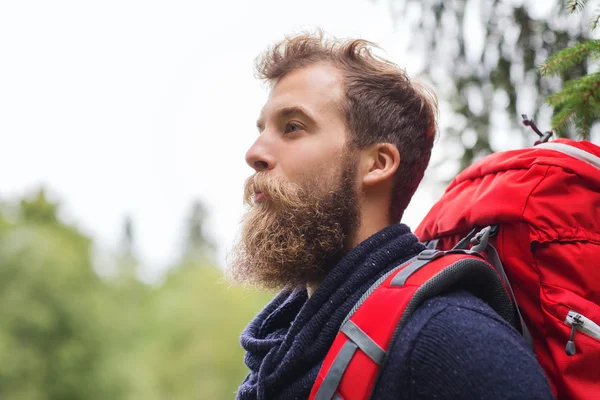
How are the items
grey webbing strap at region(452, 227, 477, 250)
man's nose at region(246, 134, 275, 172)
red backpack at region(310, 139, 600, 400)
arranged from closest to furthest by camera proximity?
red backpack at region(310, 139, 600, 400), grey webbing strap at region(452, 227, 477, 250), man's nose at region(246, 134, 275, 172)

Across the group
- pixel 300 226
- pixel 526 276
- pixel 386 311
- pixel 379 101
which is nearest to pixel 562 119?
pixel 379 101

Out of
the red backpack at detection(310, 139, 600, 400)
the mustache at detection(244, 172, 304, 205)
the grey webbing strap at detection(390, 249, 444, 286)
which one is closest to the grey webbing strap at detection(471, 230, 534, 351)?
the red backpack at detection(310, 139, 600, 400)

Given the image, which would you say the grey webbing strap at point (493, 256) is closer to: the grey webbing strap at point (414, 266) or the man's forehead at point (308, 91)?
the grey webbing strap at point (414, 266)

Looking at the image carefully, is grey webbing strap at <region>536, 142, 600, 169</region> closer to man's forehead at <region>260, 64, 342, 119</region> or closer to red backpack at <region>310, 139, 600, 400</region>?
red backpack at <region>310, 139, 600, 400</region>

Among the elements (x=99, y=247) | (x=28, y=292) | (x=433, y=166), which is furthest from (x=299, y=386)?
(x=99, y=247)

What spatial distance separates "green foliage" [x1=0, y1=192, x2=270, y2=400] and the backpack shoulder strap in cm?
2299

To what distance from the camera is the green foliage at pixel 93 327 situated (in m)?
22.3

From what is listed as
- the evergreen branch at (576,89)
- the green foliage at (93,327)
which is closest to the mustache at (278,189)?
the evergreen branch at (576,89)

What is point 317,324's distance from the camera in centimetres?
167

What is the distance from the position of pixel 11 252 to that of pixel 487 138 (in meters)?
23.2

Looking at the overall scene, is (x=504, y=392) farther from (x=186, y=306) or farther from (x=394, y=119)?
(x=186, y=306)

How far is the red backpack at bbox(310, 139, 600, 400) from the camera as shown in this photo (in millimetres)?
1361

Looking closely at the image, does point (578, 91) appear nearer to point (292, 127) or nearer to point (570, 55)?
point (570, 55)

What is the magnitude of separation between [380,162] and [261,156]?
1.40 ft
